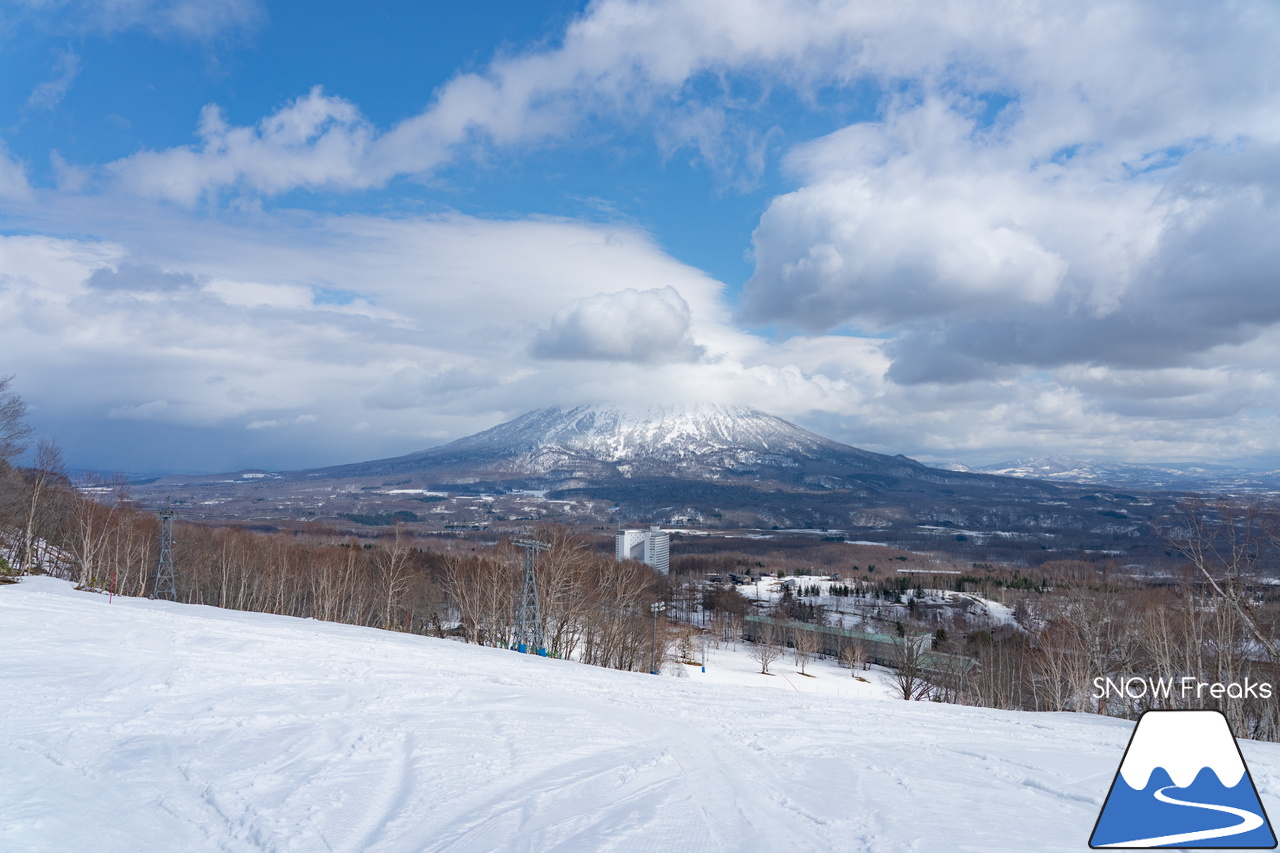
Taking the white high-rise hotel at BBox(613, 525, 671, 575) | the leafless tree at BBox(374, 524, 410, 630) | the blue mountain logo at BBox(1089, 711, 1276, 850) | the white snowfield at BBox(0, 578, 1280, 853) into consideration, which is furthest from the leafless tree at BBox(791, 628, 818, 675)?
the blue mountain logo at BBox(1089, 711, 1276, 850)

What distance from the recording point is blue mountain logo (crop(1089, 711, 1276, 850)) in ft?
14.5

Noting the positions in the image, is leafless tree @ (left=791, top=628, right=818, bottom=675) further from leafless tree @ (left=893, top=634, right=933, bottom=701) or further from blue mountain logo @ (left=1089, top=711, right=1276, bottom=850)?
blue mountain logo @ (left=1089, top=711, right=1276, bottom=850)

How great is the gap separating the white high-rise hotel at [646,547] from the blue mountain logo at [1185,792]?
354 ft

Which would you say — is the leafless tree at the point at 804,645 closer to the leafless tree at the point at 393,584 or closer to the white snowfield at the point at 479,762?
the leafless tree at the point at 393,584

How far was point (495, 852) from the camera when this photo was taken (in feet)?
19.2

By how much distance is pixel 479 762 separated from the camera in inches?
331

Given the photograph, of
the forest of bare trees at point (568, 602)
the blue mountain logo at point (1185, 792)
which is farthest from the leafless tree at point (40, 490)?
the blue mountain logo at point (1185, 792)

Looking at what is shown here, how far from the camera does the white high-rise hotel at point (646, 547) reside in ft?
375

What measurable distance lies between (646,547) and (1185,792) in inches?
4602

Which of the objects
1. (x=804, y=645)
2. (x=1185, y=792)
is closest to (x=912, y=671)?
(x=804, y=645)

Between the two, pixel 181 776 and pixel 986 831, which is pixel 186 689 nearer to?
pixel 181 776

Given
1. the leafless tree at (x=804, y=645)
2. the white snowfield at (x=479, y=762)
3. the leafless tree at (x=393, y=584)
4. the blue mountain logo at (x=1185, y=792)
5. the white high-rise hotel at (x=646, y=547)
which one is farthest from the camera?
the white high-rise hotel at (x=646, y=547)

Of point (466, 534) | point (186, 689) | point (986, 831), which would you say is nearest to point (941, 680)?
point (986, 831)

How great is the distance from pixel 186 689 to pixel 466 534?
5583 inches
